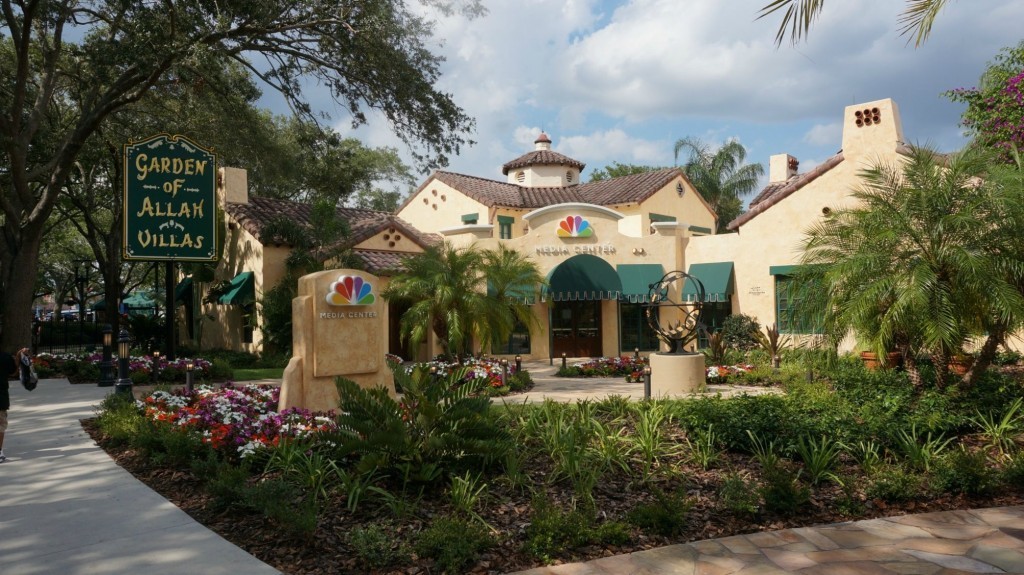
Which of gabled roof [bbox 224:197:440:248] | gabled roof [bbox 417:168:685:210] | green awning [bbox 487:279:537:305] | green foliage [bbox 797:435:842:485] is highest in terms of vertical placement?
gabled roof [bbox 417:168:685:210]

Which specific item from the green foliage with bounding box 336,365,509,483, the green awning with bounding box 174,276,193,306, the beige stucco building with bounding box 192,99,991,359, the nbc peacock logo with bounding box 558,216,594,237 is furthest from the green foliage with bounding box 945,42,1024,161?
the green awning with bounding box 174,276,193,306

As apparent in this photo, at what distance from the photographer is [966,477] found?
255 inches

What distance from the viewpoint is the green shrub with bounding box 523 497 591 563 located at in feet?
16.6

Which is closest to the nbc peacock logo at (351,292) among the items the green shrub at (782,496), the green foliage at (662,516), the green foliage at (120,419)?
the green foliage at (120,419)

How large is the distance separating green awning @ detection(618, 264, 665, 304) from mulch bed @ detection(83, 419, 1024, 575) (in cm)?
1568

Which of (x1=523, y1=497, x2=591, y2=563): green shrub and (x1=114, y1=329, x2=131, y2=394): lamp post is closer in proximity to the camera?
(x1=523, y1=497, x2=591, y2=563): green shrub

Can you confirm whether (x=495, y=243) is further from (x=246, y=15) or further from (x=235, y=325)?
(x=246, y=15)

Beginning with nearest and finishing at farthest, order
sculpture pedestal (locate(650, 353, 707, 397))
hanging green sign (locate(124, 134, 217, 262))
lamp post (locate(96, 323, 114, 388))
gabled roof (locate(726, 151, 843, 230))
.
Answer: sculpture pedestal (locate(650, 353, 707, 397)) < hanging green sign (locate(124, 134, 217, 262)) < lamp post (locate(96, 323, 114, 388)) < gabled roof (locate(726, 151, 843, 230))

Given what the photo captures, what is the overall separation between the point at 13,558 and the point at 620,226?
23431 millimetres

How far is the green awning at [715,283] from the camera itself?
22.0m

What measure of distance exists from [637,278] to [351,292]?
47.1 feet

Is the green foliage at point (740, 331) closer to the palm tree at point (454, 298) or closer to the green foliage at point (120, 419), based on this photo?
the palm tree at point (454, 298)

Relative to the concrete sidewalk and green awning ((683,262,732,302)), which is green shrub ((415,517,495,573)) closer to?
the concrete sidewalk

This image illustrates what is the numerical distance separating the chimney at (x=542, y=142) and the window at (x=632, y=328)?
46.1ft
